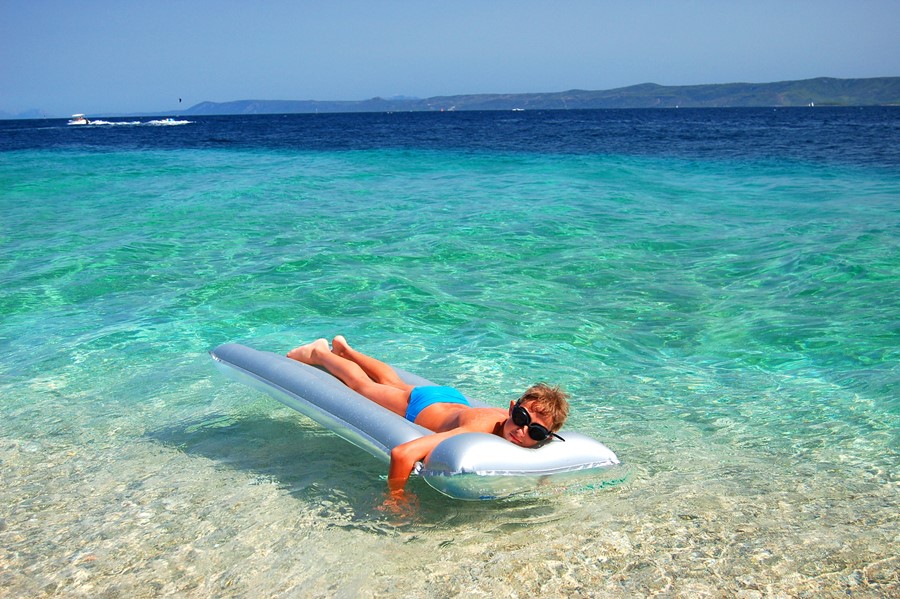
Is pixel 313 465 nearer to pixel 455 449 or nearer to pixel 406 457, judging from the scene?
pixel 406 457

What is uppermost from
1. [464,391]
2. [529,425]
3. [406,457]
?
[529,425]

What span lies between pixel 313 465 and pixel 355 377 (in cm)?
54

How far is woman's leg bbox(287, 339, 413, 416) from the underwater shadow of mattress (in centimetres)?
29

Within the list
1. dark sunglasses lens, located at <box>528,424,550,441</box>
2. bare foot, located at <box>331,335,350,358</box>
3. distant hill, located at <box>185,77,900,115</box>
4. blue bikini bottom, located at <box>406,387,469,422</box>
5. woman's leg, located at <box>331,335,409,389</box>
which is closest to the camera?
dark sunglasses lens, located at <box>528,424,550,441</box>

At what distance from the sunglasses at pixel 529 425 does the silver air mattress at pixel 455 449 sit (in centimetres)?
5

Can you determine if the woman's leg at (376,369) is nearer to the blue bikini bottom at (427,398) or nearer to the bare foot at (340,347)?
the bare foot at (340,347)

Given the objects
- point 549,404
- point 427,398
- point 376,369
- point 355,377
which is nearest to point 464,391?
point 376,369

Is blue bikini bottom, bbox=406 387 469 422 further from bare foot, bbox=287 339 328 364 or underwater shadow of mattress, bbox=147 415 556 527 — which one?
bare foot, bbox=287 339 328 364

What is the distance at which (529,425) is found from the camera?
318 cm

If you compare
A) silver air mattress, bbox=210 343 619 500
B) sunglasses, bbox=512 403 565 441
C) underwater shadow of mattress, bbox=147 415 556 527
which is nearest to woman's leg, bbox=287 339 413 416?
silver air mattress, bbox=210 343 619 500

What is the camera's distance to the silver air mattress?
9.87 ft

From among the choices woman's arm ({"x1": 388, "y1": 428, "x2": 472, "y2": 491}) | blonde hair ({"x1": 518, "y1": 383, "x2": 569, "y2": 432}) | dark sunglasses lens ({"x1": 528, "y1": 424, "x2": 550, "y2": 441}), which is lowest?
woman's arm ({"x1": 388, "y1": 428, "x2": 472, "y2": 491})

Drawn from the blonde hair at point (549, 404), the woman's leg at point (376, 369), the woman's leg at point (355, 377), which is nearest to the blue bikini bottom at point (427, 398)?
the woman's leg at point (355, 377)

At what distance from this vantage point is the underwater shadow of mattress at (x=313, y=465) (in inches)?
130
